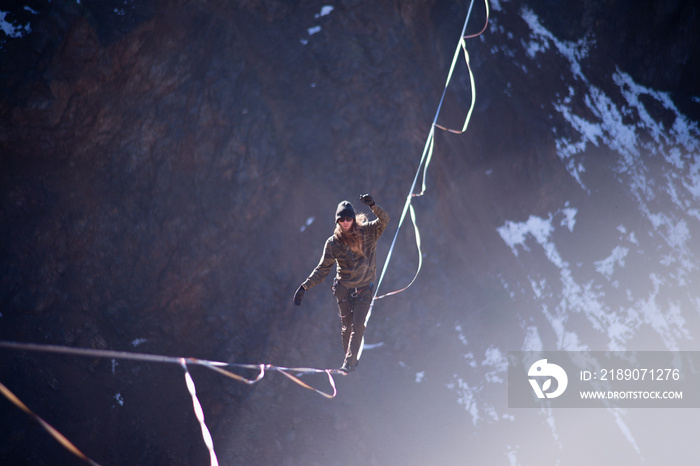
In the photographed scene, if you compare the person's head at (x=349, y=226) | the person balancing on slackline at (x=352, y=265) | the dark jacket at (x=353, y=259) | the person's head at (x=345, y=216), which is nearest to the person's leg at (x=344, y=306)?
the person balancing on slackline at (x=352, y=265)

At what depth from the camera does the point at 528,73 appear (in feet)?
42.4

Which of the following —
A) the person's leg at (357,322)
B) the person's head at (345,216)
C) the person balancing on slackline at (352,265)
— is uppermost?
the person's head at (345,216)

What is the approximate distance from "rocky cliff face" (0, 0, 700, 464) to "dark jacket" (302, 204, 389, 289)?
441cm

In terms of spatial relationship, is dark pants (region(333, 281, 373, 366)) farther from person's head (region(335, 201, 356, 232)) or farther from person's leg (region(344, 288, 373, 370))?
person's head (region(335, 201, 356, 232))

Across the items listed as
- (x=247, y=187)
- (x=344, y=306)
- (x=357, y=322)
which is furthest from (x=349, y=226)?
(x=247, y=187)

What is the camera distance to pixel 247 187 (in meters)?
12.0

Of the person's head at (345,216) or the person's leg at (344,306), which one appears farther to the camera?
the person's leg at (344,306)

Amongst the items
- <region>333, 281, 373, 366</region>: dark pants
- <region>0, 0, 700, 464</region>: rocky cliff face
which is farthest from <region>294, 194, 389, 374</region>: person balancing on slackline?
<region>0, 0, 700, 464</region>: rocky cliff face

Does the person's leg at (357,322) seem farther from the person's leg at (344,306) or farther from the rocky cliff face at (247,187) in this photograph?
the rocky cliff face at (247,187)

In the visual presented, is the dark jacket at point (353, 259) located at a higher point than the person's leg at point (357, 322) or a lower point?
higher

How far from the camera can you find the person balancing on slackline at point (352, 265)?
284 inches

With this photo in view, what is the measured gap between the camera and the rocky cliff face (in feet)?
35.7

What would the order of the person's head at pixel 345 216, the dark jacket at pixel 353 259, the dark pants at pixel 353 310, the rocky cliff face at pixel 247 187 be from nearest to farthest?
the person's head at pixel 345 216
the dark jacket at pixel 353 259
the dark pants at pixel 353 310
the rocky cliff face at pixel 247 187

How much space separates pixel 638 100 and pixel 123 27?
1245cm
